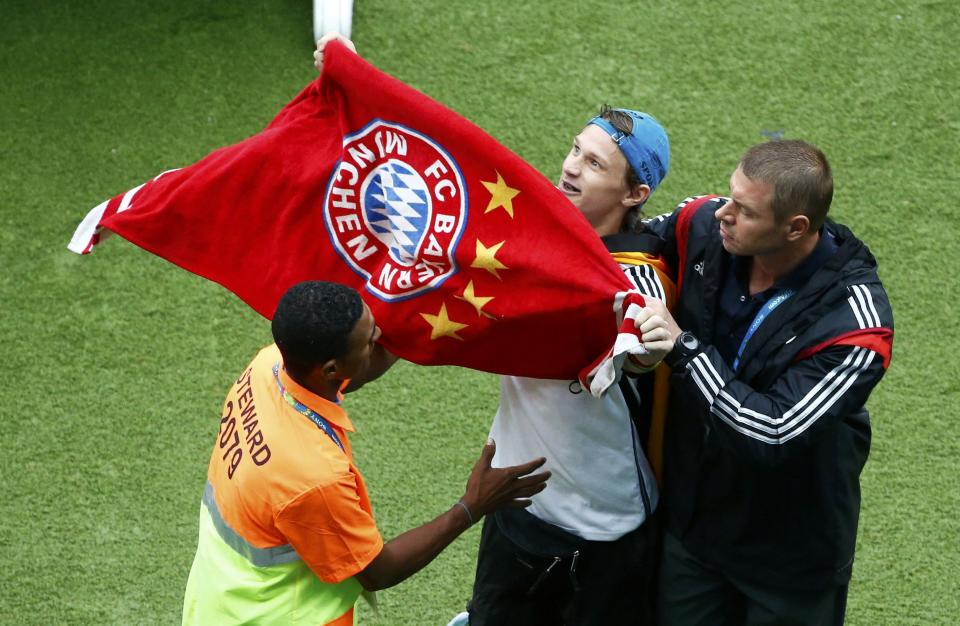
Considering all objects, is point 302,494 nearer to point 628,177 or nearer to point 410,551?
point 410,551

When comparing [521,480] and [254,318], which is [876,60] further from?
[521,480]

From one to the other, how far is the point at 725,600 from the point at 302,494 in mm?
1223

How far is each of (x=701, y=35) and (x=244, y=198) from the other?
3474 millimetres

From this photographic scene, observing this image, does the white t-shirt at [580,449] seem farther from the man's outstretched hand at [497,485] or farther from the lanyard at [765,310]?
the lanyard at [765,310]

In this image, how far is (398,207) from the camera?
277cm

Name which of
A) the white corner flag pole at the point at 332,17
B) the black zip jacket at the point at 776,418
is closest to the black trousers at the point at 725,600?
the black zip jacket at the point at 776,418

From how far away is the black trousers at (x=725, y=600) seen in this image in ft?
9.72

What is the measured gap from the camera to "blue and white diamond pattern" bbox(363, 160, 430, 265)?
2750 mm

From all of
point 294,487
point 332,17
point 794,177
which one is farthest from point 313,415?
point 332,17

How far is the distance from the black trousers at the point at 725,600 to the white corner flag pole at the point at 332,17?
3.09m

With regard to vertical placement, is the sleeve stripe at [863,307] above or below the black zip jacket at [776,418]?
above

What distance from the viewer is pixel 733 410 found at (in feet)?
8.55

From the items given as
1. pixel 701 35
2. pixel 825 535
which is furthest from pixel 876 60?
pixel 825 535

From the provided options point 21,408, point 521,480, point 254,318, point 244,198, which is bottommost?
point 21,408
